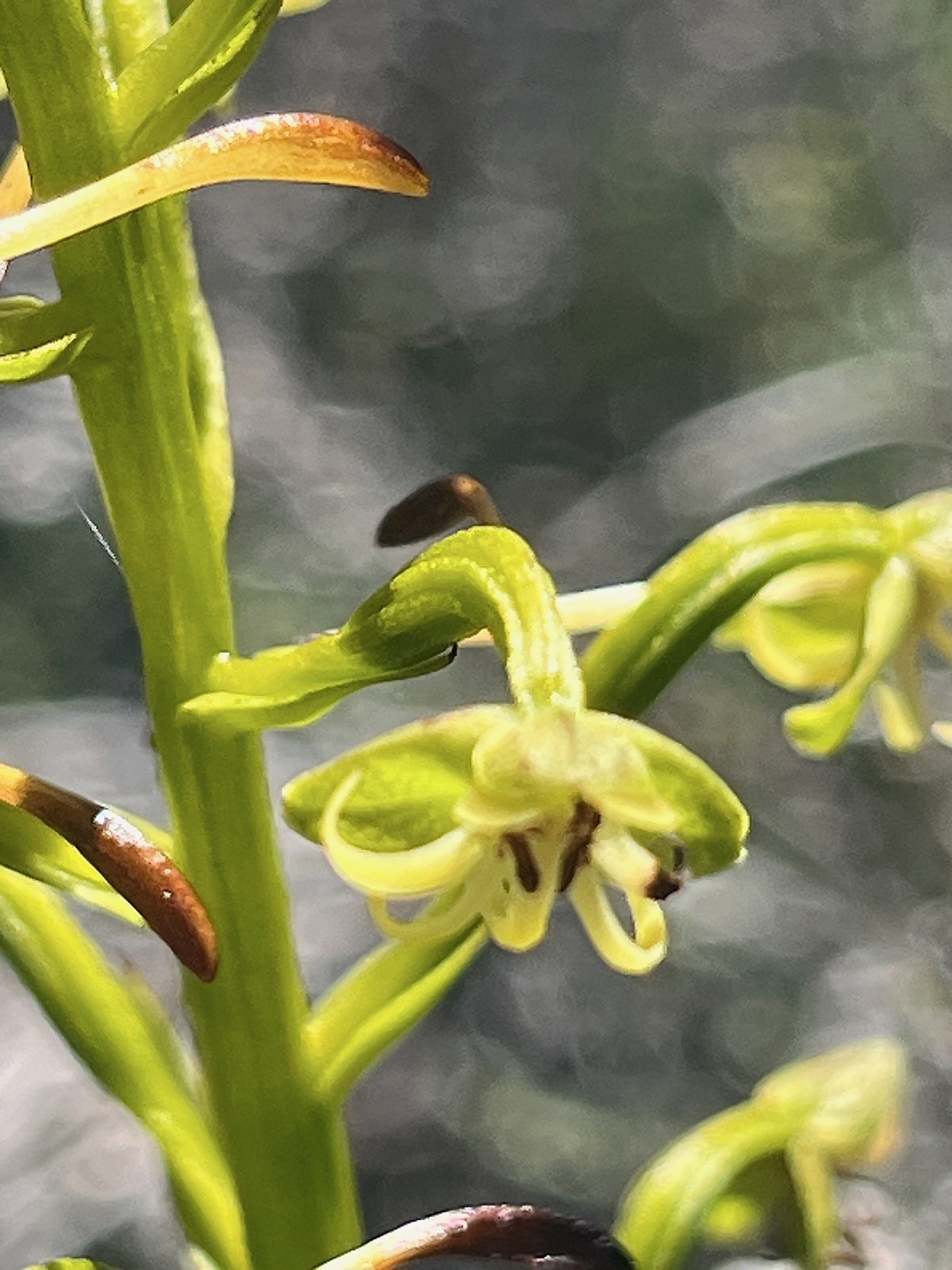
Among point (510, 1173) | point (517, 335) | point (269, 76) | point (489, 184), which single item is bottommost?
point (510, 1173)

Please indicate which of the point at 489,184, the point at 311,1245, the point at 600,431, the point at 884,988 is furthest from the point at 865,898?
the point at 311,1245

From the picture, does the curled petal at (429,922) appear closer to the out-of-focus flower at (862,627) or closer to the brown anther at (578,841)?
the brown anther at (578,841)

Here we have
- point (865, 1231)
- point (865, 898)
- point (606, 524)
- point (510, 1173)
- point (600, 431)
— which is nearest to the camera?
point (865, 1231)

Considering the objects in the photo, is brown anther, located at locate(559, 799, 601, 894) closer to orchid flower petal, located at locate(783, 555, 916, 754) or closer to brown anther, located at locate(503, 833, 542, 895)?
brown anther, located at locate(503, 833, 542, 895)

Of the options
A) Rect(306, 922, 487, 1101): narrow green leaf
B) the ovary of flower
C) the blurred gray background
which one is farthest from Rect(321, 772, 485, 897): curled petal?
the blurred gray background

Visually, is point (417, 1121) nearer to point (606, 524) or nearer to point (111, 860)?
point (606, 524)
